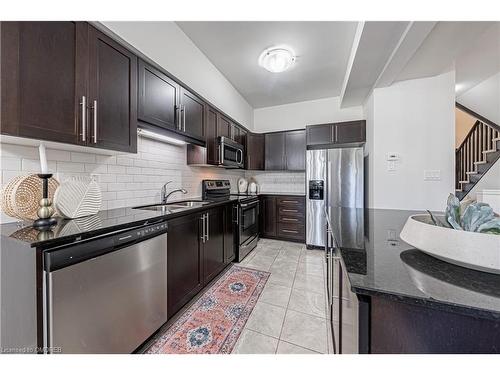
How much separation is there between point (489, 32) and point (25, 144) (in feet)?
13.8

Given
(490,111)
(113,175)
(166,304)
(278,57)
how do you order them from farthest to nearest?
(490,111)
(278,57)
(113,175)
(166,304)

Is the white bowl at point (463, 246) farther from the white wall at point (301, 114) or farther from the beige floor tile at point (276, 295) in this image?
the white wall at point (301, 114)

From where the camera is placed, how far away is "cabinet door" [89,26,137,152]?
1320 mm

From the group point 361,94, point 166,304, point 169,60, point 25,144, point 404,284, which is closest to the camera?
point 404,284

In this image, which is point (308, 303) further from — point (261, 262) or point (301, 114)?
point (301, 114)

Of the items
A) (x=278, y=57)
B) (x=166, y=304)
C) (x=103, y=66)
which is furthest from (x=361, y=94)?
(x=166, y=304)

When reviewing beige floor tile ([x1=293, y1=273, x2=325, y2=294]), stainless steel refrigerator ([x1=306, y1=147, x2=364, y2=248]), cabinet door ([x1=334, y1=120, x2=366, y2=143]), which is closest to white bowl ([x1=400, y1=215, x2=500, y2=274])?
beige floor tile ([x1=293, y1=273, x2=325, y2=294])

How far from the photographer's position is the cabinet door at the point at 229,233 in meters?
2.61

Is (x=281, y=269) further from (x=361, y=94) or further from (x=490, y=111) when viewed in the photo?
(x=490, y=111)

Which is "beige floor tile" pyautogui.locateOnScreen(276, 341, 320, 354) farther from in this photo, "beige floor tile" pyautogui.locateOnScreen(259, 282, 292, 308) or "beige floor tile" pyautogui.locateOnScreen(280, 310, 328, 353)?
"beige floor tile" pyautogui.locateOnScreen(259, 282, 292, 308)

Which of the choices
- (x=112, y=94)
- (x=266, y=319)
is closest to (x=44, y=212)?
(x=112, y=94)

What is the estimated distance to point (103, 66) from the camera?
54.2 inches

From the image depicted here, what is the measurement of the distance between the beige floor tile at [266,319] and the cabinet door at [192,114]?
6.23ft

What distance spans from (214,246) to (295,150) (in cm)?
253
